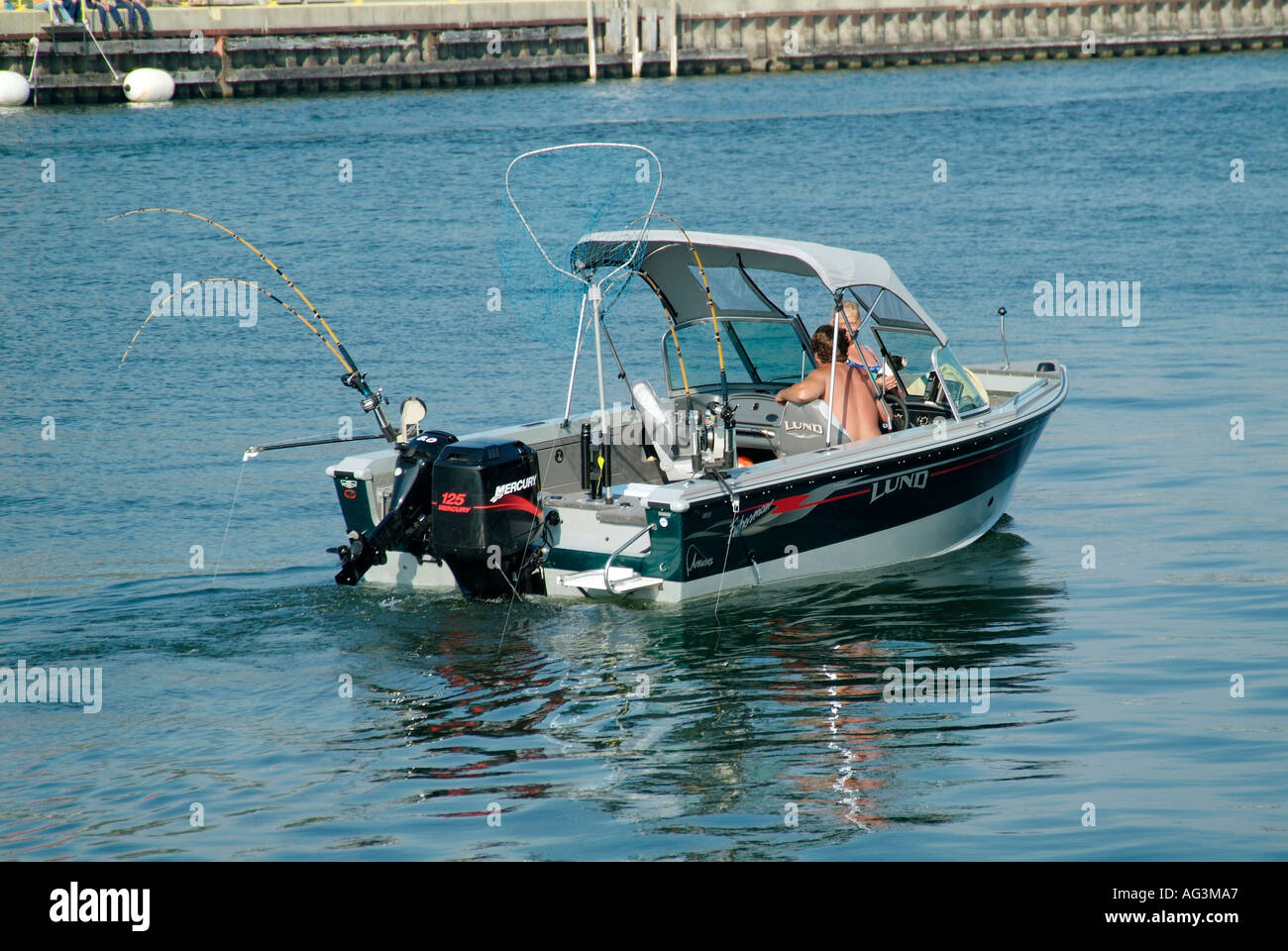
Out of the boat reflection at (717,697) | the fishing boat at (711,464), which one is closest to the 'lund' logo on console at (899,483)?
the fishing boat at (711,464)

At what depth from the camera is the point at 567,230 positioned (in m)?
10.2

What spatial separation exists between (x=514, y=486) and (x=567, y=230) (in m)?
2.15

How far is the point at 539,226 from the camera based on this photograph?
10148 millimetres

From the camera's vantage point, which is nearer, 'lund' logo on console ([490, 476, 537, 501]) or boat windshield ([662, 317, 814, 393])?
'lund' logo on console ([490, 476, 537, 501])

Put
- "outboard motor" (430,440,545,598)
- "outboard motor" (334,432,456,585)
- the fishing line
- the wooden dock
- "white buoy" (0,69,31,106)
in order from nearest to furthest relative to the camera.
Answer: "outboard motor" (430,440,545,598) < "outboard motor" (334,432,456,585) < the fishing line < "white buoy" (0,69,31,106) < the wooden dock

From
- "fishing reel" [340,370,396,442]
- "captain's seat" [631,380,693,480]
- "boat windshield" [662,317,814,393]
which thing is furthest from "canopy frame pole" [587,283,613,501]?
"fishing reel" [340,370,396,442]

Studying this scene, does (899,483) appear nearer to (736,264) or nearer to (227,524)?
(736,264)

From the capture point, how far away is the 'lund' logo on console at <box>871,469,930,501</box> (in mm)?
10109

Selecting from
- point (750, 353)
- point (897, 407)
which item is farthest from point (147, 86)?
point (897, 407)

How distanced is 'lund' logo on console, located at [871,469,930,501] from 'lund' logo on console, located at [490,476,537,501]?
2391mm

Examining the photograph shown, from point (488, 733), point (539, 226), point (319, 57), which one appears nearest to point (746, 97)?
point (319, 57)

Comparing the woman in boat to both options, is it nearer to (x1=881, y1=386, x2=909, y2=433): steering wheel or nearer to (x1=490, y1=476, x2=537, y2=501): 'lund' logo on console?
(x1=881, y1=386, x2=909, y2=433): steering wheel

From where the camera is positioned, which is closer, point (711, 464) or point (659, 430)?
point (711, 464)

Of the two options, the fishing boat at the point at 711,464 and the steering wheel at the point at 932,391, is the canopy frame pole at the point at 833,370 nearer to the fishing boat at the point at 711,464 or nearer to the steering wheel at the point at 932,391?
the fishing boat at the point at 711,464
